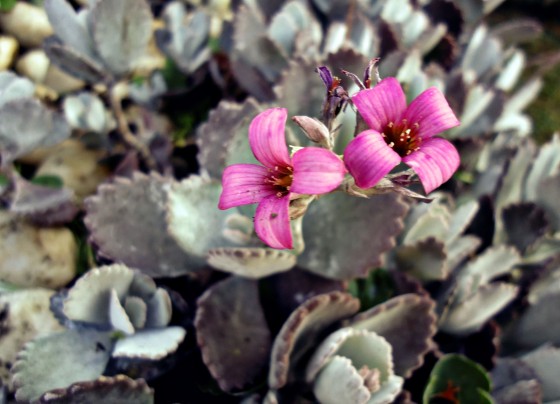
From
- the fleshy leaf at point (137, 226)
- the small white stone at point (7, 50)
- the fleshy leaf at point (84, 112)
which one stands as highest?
the small white stone at point (7, 50)

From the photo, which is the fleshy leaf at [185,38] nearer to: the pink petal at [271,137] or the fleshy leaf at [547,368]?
the pink petal at [271,137]

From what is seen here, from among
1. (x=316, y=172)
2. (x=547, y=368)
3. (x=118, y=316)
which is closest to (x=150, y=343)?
(x=118, y=316)

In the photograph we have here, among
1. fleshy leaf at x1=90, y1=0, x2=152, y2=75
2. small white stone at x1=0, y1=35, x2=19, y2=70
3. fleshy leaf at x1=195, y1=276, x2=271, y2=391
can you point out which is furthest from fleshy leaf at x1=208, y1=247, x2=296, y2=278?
small white stone at x1=0, y1=35, x2=19, y2=70

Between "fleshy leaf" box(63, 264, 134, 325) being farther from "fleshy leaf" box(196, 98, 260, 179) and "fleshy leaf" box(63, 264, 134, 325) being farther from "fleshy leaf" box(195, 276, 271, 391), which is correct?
"fleshy leaf" box(196, 98, 260, 179)

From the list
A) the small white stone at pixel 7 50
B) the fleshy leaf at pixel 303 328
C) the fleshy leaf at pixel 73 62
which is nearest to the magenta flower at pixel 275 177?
the fleshy leaf at pixel 303 328

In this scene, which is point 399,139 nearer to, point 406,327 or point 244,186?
point 244,186

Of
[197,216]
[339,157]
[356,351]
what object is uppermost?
[339,157]
